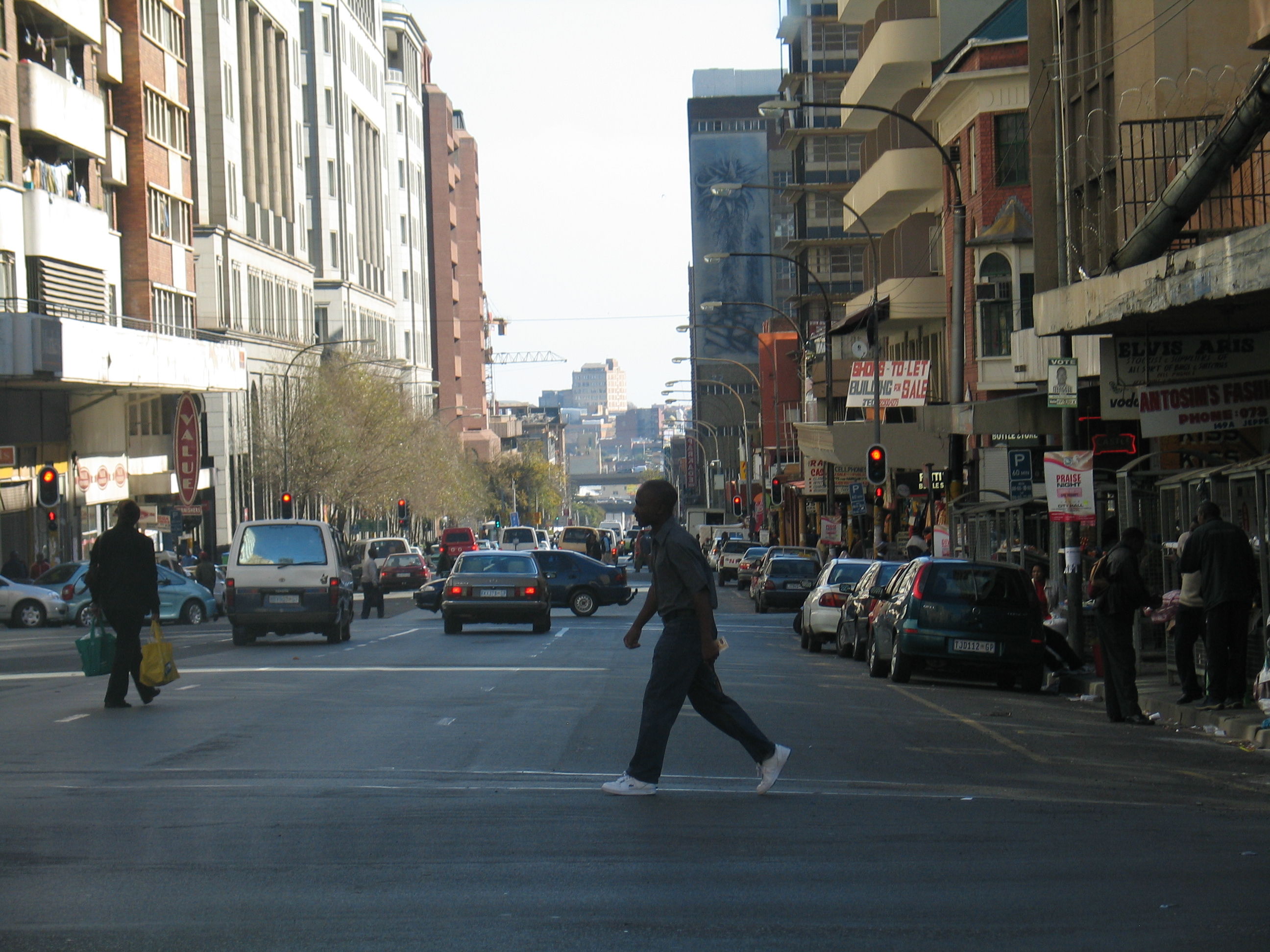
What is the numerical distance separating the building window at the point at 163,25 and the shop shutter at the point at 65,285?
1136cm

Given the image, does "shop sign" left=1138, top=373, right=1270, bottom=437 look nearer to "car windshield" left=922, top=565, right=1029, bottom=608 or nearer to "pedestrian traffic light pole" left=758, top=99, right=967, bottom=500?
"car windshield" left=922, top=565, right=1029, bottom=608

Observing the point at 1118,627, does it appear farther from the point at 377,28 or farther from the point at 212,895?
the point at 377,28

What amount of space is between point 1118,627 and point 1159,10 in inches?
430

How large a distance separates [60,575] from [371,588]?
26.6 ft

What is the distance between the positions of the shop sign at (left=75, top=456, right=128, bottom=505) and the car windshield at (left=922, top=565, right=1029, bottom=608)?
3785cm

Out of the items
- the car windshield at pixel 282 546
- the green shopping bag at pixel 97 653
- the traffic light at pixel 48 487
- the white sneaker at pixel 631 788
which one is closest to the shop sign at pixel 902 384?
the car windshield at pixel 282 546

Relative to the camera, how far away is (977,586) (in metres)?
19.5

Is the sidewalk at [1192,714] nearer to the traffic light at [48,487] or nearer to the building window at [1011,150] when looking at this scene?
the building window at [1011,150]

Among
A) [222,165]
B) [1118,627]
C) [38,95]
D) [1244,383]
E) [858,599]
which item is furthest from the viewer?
[222,165]

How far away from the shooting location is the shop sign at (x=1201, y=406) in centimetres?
1825

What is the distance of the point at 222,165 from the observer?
238 ft

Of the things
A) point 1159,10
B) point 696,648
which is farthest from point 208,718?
point 1159,10

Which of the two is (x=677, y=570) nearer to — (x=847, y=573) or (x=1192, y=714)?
(x=1192, y=714)

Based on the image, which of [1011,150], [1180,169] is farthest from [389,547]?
[1180,169]
